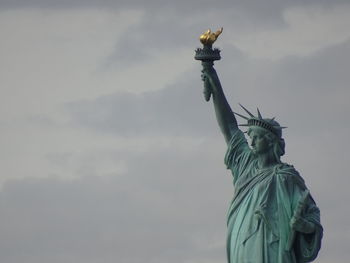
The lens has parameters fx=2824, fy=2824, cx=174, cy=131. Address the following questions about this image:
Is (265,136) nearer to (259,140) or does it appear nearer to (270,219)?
(259,140)

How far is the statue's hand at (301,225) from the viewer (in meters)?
44.0

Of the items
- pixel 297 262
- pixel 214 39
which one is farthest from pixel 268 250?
pixel 214 39

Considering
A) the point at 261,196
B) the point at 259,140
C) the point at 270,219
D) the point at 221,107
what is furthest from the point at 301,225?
the point at 221,107

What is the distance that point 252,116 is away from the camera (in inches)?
1777

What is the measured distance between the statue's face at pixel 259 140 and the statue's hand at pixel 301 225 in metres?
1.53

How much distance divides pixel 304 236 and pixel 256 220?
2.63 feet

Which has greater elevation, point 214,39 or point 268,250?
point 214,39

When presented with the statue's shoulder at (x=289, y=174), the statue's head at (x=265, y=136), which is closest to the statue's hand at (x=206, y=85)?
the statue's head at (x=265, y=136)

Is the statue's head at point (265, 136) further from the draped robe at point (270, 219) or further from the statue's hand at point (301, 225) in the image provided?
the statue's hand at point (301, 225)

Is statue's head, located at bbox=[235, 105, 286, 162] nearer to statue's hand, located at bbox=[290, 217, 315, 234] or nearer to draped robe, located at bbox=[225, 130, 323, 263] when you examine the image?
draped robe, located at bbox=[225, 130, 323, 263]

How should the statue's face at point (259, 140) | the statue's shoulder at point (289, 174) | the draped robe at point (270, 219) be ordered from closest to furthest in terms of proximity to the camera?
the draped robe at point (270, 219), the statue's shoulder at point (289, 174), the statue's face at point (259, 140)

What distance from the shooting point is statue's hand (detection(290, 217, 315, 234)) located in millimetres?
44031

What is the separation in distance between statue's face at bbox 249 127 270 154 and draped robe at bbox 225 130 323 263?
0.33m

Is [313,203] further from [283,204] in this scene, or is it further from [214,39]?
[214,39]
